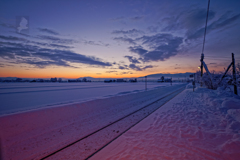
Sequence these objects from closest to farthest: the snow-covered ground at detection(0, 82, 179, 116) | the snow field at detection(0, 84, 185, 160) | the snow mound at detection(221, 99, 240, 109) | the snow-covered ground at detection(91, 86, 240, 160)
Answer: the snow-covered ground at detection(91, 86, 240, 160) < the snow field at detection(0, 84, 185, 160) < the snow mound at detection(221, 99, 240, 109) < the snow-covered ground at detection(0, 82, 179, 116)

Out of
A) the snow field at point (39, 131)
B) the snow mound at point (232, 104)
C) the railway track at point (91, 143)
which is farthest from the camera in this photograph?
the snow mound at point (232, 104)

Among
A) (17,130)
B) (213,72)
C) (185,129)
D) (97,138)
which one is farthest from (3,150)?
(213,72)

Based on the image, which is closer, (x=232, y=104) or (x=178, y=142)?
(x=178, y=142)

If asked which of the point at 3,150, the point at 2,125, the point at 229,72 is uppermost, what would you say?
the point at 229,72

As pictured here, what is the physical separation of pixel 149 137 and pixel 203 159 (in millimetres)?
1691

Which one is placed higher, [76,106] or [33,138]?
[76,106]

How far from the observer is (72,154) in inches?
135

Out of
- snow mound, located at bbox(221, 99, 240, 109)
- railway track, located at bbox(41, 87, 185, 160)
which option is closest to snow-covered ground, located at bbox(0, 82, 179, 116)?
railway track, located at bbox(41, 87, 185, 160)

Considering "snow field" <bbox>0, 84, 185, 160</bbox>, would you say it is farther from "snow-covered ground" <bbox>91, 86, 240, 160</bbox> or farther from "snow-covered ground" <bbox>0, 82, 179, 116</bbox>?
"snow-covered ground" <bbox>0, 82, 179, 116</bbox>

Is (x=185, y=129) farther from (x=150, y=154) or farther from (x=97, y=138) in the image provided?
(x=97, y=138)

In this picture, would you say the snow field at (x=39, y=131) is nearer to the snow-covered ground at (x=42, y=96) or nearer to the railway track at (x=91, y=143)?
the railway track at (x=91, y=143)

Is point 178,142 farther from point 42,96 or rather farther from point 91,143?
point 42,96

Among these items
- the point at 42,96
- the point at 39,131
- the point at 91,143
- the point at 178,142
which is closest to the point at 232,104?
the point at 178,142

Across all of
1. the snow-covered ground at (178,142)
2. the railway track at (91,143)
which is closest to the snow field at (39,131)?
the railway track at (91,143)
